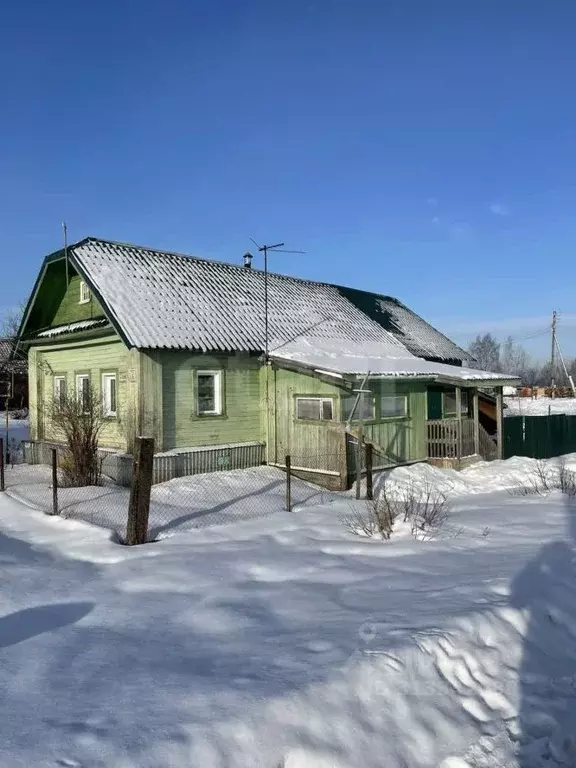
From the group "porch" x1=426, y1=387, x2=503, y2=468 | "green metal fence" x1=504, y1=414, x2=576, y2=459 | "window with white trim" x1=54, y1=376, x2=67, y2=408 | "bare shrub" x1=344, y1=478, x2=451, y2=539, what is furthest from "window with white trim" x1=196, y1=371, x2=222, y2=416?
"green metal fence" x1=504, y1=414, x2=576, y2=459

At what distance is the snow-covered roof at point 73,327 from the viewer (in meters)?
15.1

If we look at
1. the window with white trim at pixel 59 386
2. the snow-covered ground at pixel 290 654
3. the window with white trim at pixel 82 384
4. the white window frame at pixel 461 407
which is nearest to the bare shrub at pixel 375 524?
the snow-covered ground at pixel 290 654

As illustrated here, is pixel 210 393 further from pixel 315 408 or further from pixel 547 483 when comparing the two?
pixel 547 483

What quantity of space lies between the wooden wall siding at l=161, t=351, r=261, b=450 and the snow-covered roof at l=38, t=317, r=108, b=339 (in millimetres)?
2335

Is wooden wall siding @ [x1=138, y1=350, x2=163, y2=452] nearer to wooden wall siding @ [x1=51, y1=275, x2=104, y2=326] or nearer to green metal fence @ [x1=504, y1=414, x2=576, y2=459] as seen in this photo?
wooden wall siding @ [x1=51, y1=275, x2=104, y2=326]

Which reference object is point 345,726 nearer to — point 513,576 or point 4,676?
point 4,676

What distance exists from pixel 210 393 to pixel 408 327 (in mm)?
10796

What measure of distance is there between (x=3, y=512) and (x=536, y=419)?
55.3 feet

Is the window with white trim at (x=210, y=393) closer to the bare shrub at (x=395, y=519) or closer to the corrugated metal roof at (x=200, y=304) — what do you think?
the corrugated metal roof at (x=200, y=304)

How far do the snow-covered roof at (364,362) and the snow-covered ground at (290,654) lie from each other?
22.4 feet

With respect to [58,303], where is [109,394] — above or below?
below

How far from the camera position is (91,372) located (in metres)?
15.9

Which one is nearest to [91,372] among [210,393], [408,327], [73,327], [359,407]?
[73,327]

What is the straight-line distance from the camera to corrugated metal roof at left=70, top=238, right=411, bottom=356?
1412 centimetres
